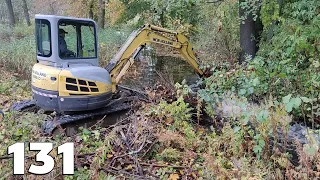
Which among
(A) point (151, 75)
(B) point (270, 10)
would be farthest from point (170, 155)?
(A) point (151, 75)

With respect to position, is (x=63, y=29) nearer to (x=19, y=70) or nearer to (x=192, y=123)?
(x=192, y=123)

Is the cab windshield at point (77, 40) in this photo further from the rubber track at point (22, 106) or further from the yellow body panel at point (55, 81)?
the rubber track at point (22, 106)

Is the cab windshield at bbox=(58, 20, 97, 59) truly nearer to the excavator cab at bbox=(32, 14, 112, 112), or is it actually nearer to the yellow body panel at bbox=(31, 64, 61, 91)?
the excavator cab at bbox=(32, 14, 112, 112)

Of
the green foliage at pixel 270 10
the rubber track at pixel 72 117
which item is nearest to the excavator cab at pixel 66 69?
the rubber track at pixel 72 117

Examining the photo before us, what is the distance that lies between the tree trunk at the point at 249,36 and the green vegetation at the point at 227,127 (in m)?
1.02

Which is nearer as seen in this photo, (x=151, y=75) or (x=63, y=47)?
(x=63, y=47)

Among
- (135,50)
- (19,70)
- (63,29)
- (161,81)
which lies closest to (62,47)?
(63,29)

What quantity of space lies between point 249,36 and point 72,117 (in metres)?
5.40

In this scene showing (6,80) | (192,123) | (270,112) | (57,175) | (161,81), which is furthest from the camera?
(6,80)

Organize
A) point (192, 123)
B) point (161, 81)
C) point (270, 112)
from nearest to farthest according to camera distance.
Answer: point (270, 112) < point (192, 123) < point (161, 81)

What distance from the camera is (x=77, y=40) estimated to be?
219 inches

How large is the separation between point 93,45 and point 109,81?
72cm

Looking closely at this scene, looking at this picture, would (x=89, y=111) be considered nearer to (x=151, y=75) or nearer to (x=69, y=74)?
(x=69, y=74)

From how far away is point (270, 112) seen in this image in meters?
3.73
